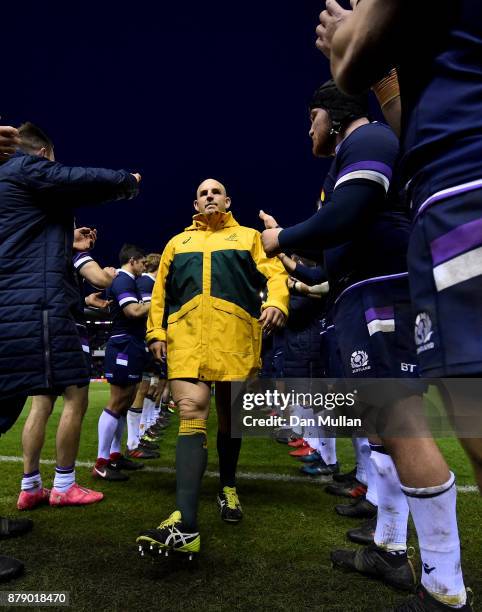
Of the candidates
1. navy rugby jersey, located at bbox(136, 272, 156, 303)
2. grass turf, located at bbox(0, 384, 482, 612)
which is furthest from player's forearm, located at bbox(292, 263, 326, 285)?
navy rugby jersey, located at bbox(136, 272, 156, 303)

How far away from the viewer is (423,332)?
1.14 meters

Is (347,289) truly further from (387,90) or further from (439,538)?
(439,538)

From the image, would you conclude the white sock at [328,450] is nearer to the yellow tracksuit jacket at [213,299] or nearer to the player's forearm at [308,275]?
the yellow tracksuit jacket at [213,299]

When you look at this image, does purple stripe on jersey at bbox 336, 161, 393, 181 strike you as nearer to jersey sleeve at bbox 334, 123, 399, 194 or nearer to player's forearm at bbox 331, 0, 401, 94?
jersey sleeve at bbox 334, 123, 399, 194

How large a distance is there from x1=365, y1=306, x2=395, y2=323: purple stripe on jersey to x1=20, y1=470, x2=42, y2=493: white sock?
305 centimetres

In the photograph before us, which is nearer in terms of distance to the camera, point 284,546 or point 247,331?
point 284,546

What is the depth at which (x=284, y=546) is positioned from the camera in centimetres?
270

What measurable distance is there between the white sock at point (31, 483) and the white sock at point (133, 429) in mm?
2833

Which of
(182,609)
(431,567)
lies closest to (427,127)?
(431,567)

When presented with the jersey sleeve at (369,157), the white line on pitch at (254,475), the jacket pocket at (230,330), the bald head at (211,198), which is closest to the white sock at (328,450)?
the white line on pitch at (254,475)

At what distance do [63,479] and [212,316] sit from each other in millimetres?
1829

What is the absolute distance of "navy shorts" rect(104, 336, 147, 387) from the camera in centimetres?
530

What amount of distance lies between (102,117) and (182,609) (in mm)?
42025

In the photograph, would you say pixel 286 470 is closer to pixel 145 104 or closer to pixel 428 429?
pixel 428 429
